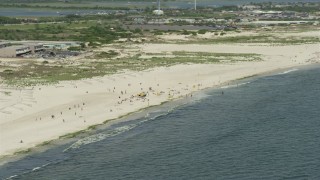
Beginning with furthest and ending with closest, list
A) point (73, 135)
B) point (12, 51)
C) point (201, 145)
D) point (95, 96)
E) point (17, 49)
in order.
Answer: point (17, 49)
point (12, 51)
point (95, 96)
point (73, 135)
point (201, 145)

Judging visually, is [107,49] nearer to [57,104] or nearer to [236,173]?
[57,104]

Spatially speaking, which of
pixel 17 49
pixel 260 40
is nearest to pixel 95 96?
pixel 17 49

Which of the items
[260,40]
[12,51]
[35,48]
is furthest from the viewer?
[260,40]

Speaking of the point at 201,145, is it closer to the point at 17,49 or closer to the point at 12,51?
the point at 12,51

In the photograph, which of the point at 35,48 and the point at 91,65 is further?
the point at 35,48

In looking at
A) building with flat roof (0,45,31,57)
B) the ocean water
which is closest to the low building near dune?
building with flat roof (0,45,31,57)

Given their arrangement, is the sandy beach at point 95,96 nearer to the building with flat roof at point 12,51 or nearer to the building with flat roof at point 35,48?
the building with flat roof at point 12,51

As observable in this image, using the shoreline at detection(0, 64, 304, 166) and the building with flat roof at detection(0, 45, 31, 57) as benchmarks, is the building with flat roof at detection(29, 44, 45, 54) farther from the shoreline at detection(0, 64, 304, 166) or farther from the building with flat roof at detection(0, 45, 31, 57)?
the shoreline at detection(0, 64, 304, 166)

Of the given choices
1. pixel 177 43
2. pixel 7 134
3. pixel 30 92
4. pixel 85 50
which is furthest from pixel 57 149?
pixel 177 43
